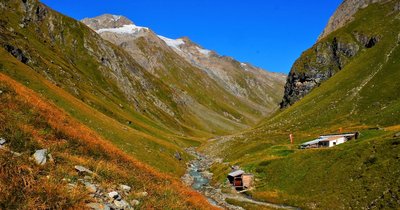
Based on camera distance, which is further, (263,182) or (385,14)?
(385,14)

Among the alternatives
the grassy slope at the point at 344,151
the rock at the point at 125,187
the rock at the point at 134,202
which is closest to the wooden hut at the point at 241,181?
the grassy slope at the point at 344,151

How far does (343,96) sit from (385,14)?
4090 inches

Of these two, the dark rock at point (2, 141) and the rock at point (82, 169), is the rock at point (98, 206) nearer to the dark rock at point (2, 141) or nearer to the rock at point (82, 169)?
the rock at point (82, 169)

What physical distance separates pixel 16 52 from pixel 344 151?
92.0 metres

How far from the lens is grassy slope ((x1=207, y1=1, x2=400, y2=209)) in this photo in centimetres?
4397

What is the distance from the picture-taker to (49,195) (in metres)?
11.4

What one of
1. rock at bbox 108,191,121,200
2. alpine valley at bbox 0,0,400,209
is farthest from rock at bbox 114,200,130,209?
rock at bbox 108,191,121,200

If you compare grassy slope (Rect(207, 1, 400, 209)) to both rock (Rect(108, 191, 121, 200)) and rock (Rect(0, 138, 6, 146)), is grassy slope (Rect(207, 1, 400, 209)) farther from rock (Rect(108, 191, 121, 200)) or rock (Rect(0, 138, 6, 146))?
rock (Rect(0, 138, 6, 146))

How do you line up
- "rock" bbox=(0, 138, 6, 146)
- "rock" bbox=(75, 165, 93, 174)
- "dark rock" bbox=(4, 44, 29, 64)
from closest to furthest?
"rock" bbox=(0, 138, 6, 146) < "rock" bbox=(75, 165, 93, 174) < "dark rock" bbox=(4, 44, 29, 64)

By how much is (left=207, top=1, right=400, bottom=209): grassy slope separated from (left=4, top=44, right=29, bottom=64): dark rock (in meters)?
65.9

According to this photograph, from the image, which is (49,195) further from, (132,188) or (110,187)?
(132,188)

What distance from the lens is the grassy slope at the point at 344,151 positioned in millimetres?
43969

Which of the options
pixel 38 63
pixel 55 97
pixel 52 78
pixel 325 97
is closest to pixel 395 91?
pixel 325 97

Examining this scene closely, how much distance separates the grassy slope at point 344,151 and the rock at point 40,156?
120ft
